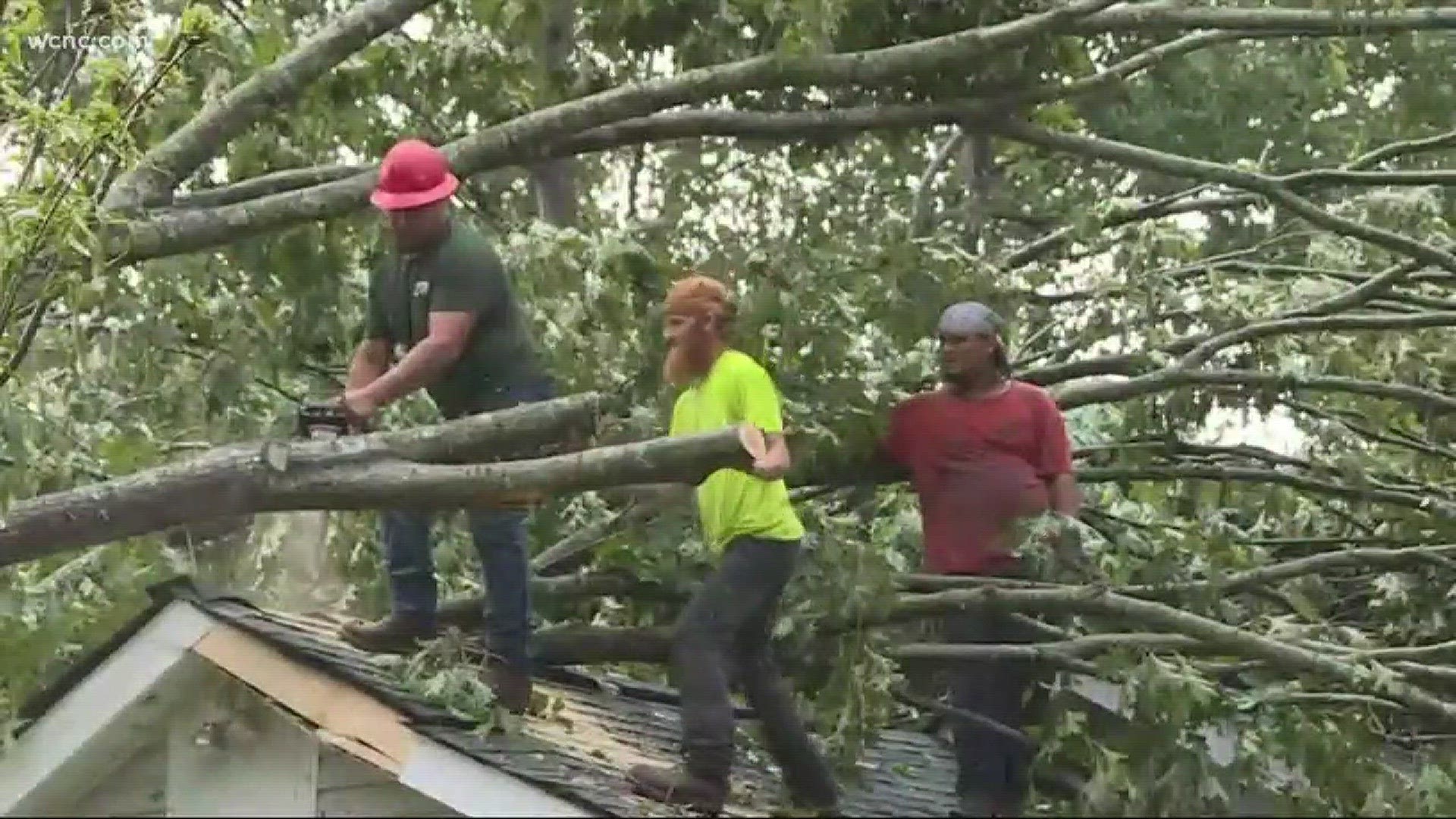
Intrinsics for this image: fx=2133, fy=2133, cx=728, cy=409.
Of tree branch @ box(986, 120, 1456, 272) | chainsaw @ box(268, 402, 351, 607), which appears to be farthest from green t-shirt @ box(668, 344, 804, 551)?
tree branch @ box(986, 120, 1456, 272)

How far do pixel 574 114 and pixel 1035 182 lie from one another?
22.7 ft

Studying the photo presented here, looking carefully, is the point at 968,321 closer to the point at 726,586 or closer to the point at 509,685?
the point at 726,586

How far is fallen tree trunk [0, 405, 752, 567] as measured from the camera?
4879mm

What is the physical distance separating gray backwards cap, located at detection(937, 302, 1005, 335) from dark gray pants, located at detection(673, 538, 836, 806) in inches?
37.7

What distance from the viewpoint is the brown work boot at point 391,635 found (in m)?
6.09

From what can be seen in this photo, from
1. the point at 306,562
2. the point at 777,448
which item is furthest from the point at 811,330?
the point at 306,562

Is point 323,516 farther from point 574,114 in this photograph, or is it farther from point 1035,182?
point 1035,182

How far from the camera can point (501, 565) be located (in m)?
5.88

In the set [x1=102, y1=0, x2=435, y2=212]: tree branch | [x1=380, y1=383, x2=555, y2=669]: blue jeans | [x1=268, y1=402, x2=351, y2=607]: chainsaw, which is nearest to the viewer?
[x1=380, y1=383, x2=555, y2=669]: blue jeans

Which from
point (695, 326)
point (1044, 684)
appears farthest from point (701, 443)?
point (1044, 684)

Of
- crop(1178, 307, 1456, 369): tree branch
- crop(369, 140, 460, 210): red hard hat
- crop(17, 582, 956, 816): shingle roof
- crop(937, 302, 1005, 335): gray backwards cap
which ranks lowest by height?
crop(17, 582, 956, 816): shingle roof

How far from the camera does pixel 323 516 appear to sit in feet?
24.7

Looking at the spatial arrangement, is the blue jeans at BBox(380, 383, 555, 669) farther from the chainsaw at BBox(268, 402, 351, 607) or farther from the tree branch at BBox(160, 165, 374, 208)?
the tree branch at BBox(160, 165, 374, 208)

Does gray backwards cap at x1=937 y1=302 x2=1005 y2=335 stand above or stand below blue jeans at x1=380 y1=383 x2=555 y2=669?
above
